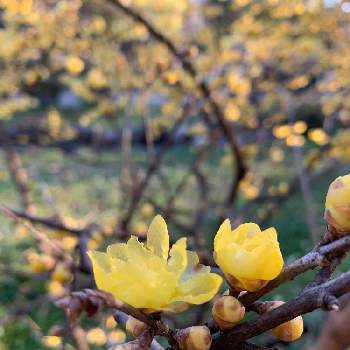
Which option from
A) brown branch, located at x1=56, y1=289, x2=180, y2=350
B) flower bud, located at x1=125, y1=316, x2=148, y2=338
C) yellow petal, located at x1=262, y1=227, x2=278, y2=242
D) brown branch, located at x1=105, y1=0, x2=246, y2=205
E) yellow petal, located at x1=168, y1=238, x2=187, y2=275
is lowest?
brown branch, located at x1=105, y1=0, x2=246, y2=205

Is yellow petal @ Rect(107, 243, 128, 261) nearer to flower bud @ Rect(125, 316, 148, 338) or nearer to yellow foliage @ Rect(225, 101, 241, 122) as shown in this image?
flower bud @ Rect(125, 316, 148, 338)

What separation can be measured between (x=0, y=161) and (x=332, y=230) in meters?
7.79

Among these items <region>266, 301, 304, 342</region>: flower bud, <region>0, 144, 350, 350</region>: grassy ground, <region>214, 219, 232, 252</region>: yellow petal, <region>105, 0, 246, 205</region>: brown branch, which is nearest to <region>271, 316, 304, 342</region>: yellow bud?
<region>266, 301, 304, 342</region>: flower bud

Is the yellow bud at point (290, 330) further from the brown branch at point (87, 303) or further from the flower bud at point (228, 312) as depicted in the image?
the brown branch at point (87, 303)

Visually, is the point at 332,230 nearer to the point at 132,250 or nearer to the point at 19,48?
the point at 132,250

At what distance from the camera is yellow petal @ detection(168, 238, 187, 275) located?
60 centimetres

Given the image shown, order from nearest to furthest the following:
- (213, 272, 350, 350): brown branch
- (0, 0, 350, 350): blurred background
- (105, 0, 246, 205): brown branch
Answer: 1. (213, 272, 350, 350): brown branch
2. (105, 0, 246, 205): brown branch
3. (0, 0, 350, 350): blurred background

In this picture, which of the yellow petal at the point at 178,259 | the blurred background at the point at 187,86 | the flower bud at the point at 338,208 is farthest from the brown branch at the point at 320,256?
the blurred background at the point at 187,86

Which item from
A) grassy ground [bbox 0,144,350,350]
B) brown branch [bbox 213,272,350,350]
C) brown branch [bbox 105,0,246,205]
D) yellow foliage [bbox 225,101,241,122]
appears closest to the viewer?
brown branch [bbox 213,272,350,350]

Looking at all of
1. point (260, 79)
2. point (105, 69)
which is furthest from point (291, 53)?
point (105, 69)

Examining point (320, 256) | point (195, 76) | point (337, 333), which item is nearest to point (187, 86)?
point (195, 76)

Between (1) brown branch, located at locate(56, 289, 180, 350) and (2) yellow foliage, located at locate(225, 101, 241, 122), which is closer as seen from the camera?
(1) brown branch, located at locate(56, 289, 180, 350)

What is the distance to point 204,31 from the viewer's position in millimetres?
3639

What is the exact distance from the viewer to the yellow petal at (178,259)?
23.7 inches
